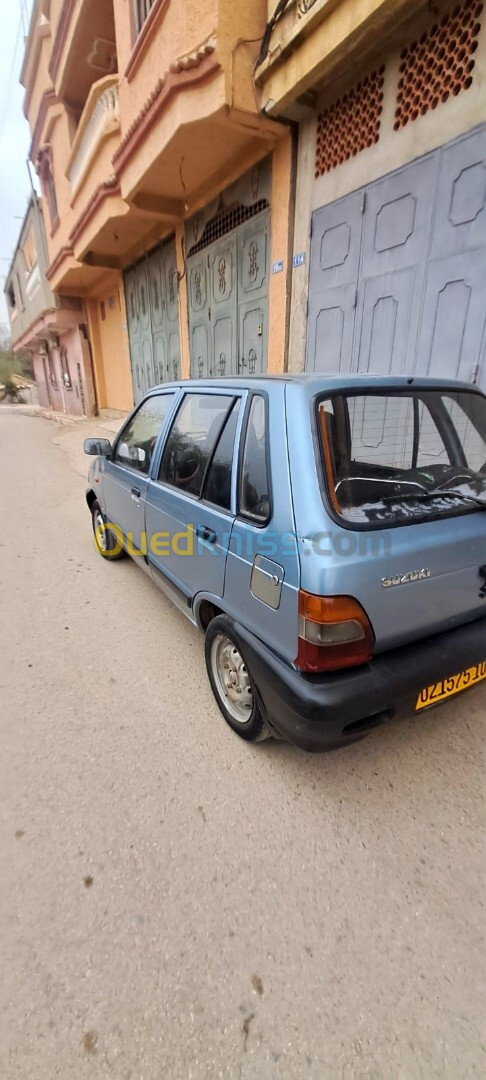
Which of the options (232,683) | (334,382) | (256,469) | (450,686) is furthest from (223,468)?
(450,686)

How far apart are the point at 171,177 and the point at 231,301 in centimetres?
202

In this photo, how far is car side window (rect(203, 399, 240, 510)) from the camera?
2047mm

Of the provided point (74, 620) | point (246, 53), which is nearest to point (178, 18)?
point (246, 53)

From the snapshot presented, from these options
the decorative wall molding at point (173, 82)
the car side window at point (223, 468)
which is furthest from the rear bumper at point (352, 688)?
the decorative wall molding at point (173, 82)

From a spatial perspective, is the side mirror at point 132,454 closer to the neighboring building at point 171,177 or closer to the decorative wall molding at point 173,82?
the neighboring building at point 171,177

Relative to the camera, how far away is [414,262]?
4391 mm

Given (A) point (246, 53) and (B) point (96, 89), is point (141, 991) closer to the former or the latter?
(A) point (246, 53)

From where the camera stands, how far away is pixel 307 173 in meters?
5.51

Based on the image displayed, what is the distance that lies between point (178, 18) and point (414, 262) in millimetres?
4292

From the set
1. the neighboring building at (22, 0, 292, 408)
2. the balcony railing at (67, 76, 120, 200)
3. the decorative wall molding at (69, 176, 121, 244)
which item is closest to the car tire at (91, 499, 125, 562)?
the neighboring building at (22, 0, 292, 408)

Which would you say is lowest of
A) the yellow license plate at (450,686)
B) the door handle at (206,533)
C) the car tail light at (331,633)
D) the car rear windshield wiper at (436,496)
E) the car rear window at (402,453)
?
the yellow license plate at (450,686)

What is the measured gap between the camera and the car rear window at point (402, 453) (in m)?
1.66

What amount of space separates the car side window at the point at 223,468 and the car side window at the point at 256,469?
0.37 ft

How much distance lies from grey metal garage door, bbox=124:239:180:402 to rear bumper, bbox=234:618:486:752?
374 inches
